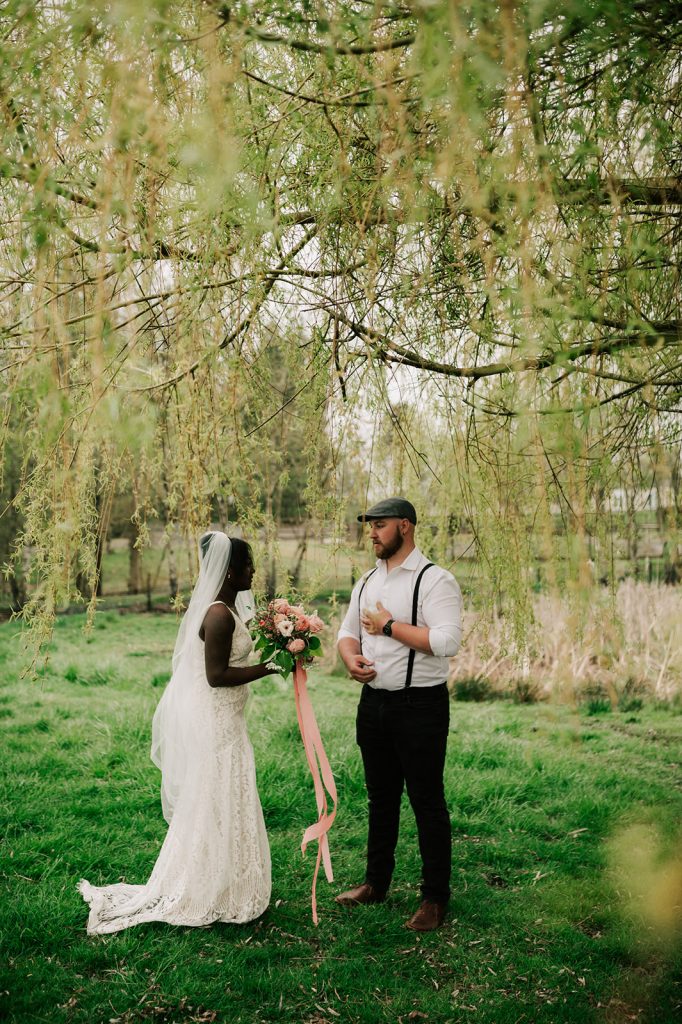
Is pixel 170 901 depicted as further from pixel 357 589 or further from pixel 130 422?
pixel 130 422

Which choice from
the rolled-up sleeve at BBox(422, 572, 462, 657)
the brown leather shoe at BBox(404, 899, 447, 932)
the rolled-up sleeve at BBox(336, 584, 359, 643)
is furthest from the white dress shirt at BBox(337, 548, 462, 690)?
the brown leather shoe at BBox(404, 899, 447, 932)

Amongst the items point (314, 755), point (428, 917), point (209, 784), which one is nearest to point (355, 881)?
point (428, 917)

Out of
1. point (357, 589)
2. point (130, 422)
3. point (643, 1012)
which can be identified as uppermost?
point (130, 422)

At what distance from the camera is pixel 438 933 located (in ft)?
10.4

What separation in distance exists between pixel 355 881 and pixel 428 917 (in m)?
0.55

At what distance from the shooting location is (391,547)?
10.5 feet

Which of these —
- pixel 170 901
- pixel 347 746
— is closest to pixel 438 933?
pixel 170 901

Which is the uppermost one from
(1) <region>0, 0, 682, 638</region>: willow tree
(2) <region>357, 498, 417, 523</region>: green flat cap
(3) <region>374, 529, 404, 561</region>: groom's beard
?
(1) <region>0, 0, 682, 638</region>: willow tree

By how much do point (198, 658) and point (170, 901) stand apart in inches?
37.1

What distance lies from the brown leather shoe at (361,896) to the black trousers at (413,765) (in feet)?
0.54

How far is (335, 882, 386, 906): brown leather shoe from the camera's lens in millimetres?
3383

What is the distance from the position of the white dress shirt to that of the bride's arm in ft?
1.59

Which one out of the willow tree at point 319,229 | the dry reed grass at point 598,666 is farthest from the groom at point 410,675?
the dry reed grass at point 598,666

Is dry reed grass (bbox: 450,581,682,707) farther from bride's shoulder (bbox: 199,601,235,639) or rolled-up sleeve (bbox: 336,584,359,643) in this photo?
bride's shoulder (bbox: 199,601,235,639)
